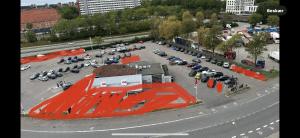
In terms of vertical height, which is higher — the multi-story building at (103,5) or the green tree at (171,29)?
the multi-story building at (103,5)

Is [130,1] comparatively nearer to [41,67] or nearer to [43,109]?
[41,67]

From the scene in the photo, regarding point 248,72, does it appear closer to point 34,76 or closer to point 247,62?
point 247,62

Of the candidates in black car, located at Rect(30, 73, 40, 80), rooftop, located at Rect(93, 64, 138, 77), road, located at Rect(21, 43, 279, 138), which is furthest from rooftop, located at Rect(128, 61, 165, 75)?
black car, located at Rect(30, 73, 40, 80)

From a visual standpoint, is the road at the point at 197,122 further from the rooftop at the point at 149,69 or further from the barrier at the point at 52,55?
the barrier at the point at 52,55

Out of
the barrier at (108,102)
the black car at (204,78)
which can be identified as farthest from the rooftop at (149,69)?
the black car at (204,78)

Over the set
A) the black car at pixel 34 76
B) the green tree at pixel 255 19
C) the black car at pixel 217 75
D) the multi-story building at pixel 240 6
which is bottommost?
the black car at pixel 34 76
